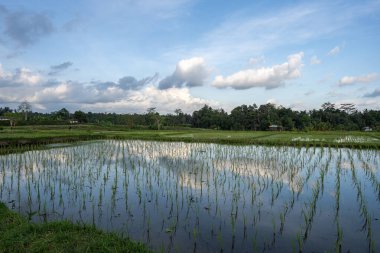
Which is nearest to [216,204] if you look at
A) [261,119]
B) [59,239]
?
[59,239]

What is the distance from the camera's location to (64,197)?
9.06m

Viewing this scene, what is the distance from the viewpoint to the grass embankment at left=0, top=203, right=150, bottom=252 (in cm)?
504

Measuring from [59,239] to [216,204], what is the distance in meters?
4.33

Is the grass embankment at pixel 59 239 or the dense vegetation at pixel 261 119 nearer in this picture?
the grass embankment at pixel 59 239

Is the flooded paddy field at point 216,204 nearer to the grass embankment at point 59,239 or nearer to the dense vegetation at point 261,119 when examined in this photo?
the grass embankment at point 59,239

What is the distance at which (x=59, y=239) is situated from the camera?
5.37 metres

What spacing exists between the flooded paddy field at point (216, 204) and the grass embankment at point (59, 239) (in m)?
0.77

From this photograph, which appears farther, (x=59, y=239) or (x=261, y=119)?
(x=261, y=119)

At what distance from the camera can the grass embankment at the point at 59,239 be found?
504cm

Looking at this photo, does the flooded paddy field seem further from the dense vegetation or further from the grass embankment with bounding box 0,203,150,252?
the dense vegetation

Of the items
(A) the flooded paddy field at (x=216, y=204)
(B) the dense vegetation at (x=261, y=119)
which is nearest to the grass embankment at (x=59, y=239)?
(A) the flooded paddy field at (x=216, y=204)

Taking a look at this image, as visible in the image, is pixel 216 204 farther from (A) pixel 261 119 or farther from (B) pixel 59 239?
(A) pixel 261 119

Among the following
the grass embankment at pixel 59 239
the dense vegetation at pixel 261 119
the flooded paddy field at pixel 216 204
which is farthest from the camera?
the dense vegetation at pixel 261 119

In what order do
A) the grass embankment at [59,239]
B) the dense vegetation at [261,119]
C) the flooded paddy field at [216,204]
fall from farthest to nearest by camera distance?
the dense vegetation at [261,119]
the flooded paddy field at [216,204]
the grass embankment at [59,239]
